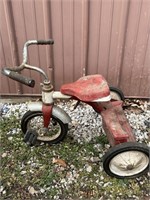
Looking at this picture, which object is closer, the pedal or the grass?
the grass

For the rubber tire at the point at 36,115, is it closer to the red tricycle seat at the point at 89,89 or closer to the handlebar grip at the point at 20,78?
the red tricycle seat at the point at 89,89

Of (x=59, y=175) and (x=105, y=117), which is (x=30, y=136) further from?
(x=105, y=117)

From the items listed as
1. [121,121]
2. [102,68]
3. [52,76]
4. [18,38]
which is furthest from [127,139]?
[18,38]

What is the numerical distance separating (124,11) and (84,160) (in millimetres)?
1266

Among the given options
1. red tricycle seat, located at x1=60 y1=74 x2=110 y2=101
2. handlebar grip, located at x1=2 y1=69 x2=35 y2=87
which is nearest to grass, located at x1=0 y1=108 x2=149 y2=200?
red tricycle seat, located at x1=60 y1=74 x2=110 y2=101

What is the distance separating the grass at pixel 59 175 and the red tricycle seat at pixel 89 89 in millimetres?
550

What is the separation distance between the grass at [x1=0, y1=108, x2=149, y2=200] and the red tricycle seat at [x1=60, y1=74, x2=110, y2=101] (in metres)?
0.55

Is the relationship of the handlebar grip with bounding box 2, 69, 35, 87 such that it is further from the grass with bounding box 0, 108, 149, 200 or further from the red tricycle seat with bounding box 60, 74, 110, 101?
the grass with bounding box 0, 108, 149, 200

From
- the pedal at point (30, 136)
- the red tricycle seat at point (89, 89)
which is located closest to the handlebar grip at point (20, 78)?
the red tricycle seat at point (89, 89)

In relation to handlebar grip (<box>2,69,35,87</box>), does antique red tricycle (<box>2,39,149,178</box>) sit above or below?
below

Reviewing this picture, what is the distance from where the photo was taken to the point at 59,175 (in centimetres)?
192

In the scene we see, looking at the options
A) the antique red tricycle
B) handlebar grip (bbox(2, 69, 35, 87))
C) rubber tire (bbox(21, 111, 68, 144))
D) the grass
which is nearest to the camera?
handlebar grip (bbox(2, 69, 35, 87))

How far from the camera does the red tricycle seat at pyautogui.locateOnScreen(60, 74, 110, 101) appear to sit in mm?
1760

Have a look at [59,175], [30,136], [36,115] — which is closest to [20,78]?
[36,115]
